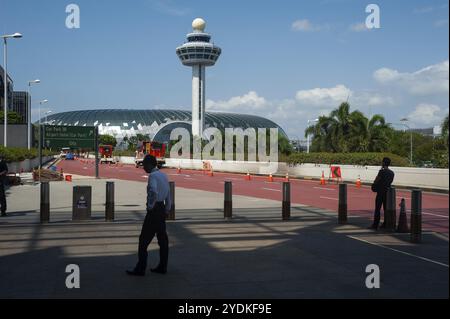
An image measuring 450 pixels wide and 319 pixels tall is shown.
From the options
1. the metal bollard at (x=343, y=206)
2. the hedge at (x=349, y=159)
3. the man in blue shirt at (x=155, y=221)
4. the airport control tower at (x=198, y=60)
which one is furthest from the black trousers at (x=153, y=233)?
the airport control tower at (x=198, y=60)

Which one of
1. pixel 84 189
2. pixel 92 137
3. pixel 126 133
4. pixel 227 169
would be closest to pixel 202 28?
pixel 126 133

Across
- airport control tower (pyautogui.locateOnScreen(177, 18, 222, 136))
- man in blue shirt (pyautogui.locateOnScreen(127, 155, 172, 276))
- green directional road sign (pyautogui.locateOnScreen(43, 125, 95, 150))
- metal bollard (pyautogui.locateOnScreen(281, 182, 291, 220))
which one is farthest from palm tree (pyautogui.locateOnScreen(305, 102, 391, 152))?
airport control tower (pyautogui.locateOnScreen(177, 18, 222, 136))

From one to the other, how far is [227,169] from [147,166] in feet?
147

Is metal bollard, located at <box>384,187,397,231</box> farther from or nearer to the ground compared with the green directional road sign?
nearer to the ground

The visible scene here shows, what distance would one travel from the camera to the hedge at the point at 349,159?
35.5 meters

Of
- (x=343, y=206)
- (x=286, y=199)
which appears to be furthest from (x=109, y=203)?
(x=343, y=206)

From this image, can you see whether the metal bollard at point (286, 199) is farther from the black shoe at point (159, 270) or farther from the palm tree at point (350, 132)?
the palm tree at point (350, 132)

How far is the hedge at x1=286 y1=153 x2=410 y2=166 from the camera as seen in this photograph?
3547 centimetres

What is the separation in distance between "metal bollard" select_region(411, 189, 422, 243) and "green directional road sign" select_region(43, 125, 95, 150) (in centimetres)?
2810

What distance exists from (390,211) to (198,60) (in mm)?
124287

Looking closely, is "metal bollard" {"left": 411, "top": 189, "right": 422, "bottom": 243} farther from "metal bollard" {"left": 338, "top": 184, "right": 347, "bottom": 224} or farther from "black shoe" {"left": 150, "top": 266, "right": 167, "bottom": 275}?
"black shoe" {"left": 150, "top": 266, "right": 167, "bottom": 275}
